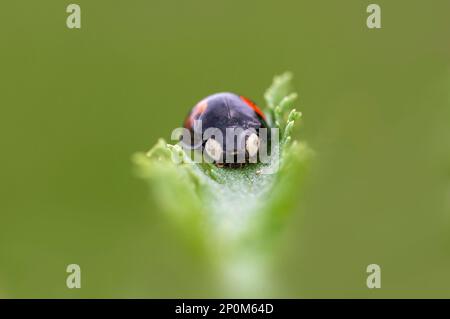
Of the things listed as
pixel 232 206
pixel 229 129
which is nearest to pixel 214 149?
pixel 229 129

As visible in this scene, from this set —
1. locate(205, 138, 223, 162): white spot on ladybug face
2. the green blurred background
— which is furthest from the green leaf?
locate(205, 138, 223, 162): white spot on ladybug face

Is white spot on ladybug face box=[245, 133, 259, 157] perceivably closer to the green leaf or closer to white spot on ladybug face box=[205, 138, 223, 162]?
white spot on ladybug face box=[205, 138, 223, 162]

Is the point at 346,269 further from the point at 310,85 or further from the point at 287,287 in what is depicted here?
the point at 310,85

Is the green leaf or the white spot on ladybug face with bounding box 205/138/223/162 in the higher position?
the white spot on ladybug face with bounding box 205/138/223/162

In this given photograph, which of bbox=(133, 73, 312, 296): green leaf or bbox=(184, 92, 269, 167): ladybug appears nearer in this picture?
bbox=(133, 73, 312, 296): green leaf

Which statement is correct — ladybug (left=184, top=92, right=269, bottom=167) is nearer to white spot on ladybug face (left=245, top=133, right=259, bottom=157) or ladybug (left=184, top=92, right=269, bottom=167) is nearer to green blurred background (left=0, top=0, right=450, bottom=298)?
white spot on ladybug face (left=245, top=133, right=259, bottom=157)

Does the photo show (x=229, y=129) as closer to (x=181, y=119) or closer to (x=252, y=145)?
(x=252, y=145)
